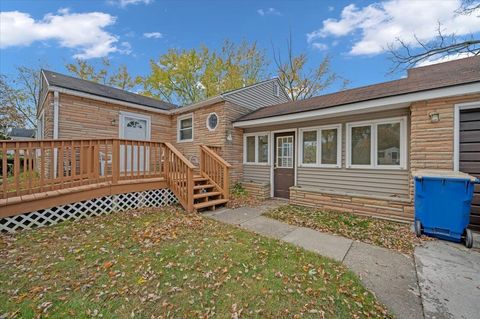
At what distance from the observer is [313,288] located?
2.27m

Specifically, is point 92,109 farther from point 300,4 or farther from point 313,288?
point 300,4

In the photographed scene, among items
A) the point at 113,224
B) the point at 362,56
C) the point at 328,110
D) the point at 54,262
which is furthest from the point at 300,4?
the point at 54,262

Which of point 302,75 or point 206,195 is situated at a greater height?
point 302,75

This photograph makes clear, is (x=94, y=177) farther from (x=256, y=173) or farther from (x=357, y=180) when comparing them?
(x=357, y=180)

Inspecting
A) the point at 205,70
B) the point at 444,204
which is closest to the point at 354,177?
the point at 444,204

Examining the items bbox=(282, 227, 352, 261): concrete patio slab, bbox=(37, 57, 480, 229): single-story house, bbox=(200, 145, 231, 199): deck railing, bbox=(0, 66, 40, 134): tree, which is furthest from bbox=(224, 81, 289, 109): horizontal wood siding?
Result: bbox=(0, 66, 40, 134): tree

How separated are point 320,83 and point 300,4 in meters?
7.70

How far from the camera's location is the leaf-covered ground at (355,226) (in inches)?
142

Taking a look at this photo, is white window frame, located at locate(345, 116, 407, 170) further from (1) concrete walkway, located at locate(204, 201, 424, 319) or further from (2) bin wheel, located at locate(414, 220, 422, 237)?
(1) concrete walkway, located at locate(204, 201, 424, 319)

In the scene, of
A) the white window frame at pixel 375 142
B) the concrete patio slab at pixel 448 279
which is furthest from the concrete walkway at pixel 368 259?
the white window frame at pixel 375 142

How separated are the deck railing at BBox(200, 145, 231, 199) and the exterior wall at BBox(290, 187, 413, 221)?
7.02ft

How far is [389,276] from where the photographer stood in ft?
8.41

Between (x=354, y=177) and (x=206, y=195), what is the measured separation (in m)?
4.22

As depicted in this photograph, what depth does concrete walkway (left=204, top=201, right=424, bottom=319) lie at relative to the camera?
2127 mm
